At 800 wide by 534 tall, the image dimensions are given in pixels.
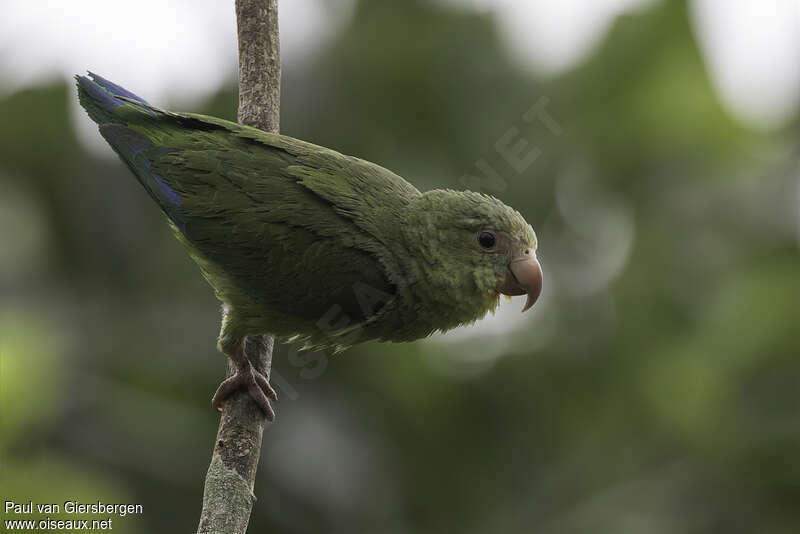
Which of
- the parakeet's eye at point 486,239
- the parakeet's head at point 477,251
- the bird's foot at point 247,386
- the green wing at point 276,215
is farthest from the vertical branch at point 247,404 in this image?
the parakeet's eye at point 486,239

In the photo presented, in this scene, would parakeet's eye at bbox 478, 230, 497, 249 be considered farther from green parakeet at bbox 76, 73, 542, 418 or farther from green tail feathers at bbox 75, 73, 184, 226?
green tail feathers at bbox 75, 73, 184, 226

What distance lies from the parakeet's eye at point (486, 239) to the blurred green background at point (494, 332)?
82.8 inches

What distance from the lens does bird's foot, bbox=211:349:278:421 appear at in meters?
3.45

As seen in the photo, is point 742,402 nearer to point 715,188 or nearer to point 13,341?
point 715,188

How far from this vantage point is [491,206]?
3.76 metres

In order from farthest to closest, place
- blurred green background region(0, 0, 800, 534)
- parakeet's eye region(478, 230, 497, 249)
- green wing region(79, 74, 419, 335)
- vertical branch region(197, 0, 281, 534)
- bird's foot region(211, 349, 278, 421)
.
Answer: blurred green background region(0, 0, 800, 534)
parakeet's eye region(478, 230, 497, 249)
green wing region(79, 74, 419, 335)
bird's foot region(211, 349, 278, 421)
vertical branch region(197, 0, 281, 534)

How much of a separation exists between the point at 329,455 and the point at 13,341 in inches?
93.5

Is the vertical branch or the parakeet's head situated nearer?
the vertical branch

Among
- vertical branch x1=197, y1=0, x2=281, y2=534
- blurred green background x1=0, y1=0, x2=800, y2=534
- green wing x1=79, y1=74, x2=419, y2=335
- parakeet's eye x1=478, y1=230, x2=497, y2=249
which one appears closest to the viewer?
vertical branch x1=197, y1=0, x2=281, y2=534

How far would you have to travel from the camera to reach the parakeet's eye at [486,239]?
146 inches

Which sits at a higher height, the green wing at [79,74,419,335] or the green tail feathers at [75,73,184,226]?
the green tail feathers at [75,73,184,226]

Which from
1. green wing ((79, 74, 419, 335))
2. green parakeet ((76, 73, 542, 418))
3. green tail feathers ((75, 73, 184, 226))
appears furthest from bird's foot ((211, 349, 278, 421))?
green tail feathers ((75, 73, 184, 226))

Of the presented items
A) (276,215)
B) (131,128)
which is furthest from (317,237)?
(131,128)

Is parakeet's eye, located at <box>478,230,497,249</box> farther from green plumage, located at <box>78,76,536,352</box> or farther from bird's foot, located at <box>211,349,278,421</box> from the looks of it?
bird's foot, located at <box>211,349,278,421</box>
